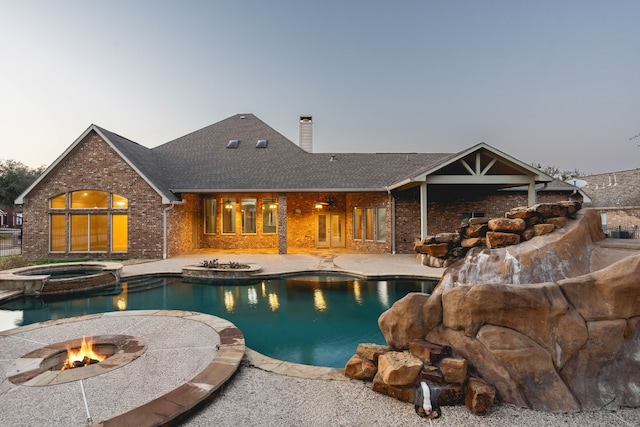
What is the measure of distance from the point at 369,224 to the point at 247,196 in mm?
6368

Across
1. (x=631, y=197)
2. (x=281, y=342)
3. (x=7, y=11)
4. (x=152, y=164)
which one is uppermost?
(x=7, y=11)

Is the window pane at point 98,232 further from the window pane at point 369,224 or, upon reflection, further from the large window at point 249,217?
the window pane at point 369,224

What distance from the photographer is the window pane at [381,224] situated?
46.2ft

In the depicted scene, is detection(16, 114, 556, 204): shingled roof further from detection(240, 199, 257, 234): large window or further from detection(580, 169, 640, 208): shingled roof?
detection(580, 169, 640, 208): shingled roof

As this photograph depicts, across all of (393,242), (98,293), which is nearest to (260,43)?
(393,242)

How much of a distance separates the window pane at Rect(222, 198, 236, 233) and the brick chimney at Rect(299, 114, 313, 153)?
590cm

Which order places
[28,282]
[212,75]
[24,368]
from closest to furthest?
[24,368], [28,282], [212,75]

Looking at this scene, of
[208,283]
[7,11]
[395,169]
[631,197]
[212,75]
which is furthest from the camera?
[631,197]

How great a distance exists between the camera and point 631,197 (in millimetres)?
22094

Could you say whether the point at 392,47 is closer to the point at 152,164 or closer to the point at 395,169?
the point at 395,169

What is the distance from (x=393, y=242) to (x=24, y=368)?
12205mm

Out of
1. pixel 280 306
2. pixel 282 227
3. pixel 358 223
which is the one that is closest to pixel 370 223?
pixel 358 223

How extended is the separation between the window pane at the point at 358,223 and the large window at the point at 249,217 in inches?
203

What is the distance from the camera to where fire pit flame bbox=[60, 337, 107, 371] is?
3.89 meters
